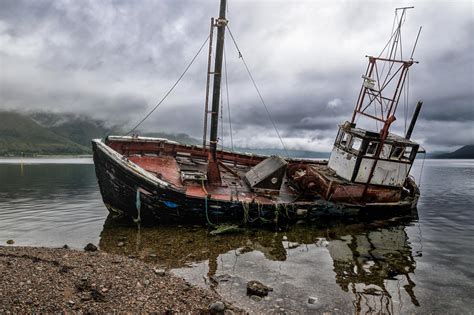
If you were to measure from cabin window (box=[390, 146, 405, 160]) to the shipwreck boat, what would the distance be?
53 millimetres

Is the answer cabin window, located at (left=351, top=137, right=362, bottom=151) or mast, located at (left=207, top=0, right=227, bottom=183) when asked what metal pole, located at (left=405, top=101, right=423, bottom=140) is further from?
mast, located at (left=207, top=0, right=227, bottom=183)

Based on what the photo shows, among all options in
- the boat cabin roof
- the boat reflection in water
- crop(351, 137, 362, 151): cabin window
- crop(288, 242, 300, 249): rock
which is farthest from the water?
the boat cabin roof

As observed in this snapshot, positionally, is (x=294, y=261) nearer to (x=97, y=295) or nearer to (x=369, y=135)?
(x=97, y=295)

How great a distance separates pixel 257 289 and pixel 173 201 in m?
6.92

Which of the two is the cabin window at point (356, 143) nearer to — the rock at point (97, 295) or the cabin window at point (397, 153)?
the cabin window at point (397, 153)

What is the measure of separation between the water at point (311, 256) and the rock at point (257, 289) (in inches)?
7.2

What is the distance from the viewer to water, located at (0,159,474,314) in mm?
8812

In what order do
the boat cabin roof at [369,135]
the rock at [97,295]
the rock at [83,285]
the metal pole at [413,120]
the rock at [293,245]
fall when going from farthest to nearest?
the metal pole at [413,120], the boat cabin roof at [369,135], the rock at [293,245], the rock at [83,285], the rock at [97,295]

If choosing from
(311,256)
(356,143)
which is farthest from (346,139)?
(311,256)

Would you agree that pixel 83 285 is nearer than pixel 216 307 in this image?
No

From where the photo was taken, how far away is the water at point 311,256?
881 centimetres

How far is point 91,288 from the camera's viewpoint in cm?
747

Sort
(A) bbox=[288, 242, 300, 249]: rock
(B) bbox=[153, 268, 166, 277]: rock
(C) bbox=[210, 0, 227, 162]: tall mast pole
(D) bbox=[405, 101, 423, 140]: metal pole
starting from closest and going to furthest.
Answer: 1. (B) bbox=[153, 268, 166, 277]: rock
2. (A) bbox=[288, 242, 300, 249]: rock
3. (C) bbox=[210, 0, 227, 162]: tall mast pole
4. (D) bbox=[405, 101, 423, 140]: metal pole

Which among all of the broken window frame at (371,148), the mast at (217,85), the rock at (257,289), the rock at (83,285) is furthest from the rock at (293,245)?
the rock at (83,285)
